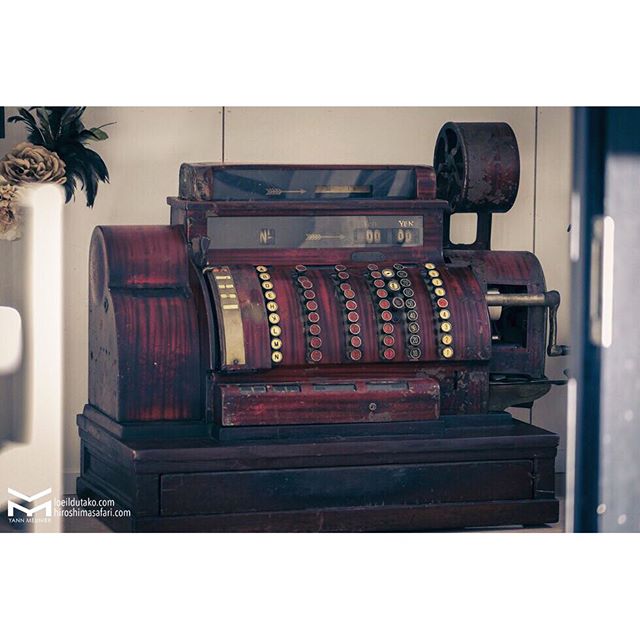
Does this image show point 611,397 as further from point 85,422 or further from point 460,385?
point 85,422

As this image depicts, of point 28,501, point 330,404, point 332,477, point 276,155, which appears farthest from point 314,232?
point 28,501

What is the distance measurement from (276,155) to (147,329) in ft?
2.74

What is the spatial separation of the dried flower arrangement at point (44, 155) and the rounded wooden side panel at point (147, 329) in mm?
243

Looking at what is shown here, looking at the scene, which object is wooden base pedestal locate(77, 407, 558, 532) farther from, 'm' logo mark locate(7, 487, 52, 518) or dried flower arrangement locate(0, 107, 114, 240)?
dried flower arrangement locate(0, 107, 114, 240)

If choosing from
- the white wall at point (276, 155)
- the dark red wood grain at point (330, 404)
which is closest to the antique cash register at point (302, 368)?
the dark red wood grain at point (330, 404)

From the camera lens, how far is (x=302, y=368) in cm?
478

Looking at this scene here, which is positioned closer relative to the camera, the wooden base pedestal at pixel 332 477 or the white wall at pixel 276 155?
the wooden base pedestal at pixel 332 477

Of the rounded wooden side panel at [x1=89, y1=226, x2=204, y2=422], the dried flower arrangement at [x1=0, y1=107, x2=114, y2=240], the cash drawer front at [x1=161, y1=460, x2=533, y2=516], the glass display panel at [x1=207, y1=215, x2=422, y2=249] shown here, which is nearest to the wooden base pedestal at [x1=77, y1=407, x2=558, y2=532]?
the cash drawer front at [x1=161, y1=460, x2=533, y2=516]

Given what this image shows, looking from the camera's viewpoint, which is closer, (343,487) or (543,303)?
→ (343,487)

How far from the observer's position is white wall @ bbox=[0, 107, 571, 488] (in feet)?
16.4

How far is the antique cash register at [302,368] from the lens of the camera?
468cm

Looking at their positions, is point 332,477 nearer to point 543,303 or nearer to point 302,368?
point 302,368

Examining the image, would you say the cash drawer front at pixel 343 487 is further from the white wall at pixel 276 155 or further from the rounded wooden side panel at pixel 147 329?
the white wall at pixel 276 155

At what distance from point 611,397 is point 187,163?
174 cm
